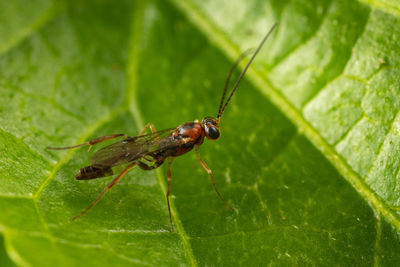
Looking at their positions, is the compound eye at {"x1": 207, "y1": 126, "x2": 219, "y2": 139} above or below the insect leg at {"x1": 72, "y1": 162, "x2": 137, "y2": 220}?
above

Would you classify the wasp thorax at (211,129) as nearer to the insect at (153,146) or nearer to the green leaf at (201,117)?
the insect at (153,146)

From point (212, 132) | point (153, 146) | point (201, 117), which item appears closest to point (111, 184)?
point (153, 146)

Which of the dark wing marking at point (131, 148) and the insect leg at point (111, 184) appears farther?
the dark wing marking at point (131, 148)

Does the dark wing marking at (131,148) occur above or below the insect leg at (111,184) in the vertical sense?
above

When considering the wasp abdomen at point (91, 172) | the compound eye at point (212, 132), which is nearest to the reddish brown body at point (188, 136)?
the compound eye at point (212, 132)

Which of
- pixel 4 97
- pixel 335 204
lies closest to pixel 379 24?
pixel 335 204

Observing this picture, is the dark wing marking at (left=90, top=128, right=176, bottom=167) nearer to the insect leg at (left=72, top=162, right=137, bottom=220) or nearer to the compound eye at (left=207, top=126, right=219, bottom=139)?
the insect leg at (left=72, top=162, right=137, bottom=220)

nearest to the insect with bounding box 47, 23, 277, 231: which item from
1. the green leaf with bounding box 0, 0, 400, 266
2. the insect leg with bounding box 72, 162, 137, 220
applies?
the insect leg with bounding box 72, 162, 137, 220
